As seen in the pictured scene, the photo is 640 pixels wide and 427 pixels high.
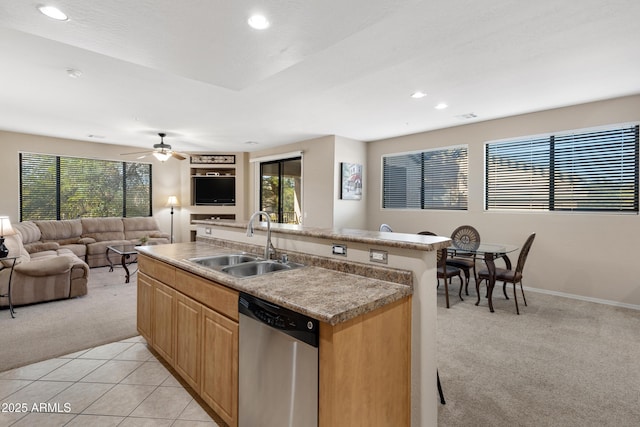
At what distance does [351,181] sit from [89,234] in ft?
18.9

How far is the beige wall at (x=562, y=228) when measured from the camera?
3961 millimetres

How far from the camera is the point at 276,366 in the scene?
1.44m

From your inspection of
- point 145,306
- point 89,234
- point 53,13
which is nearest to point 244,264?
point 145,306

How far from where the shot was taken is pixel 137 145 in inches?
290

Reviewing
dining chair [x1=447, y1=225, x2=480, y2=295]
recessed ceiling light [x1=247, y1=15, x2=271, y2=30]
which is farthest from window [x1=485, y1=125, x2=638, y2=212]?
recessed ceiling light [x1=247, y1=15, x2=271, y2=30]

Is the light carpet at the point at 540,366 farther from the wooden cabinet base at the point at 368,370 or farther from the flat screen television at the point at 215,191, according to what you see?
the flat screen television at the point at 215,191

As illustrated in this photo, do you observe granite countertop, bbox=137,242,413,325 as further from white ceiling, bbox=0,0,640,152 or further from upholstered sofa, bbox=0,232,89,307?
upholstered sofa, bbox=0,232,89,307

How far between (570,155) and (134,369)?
5.75m

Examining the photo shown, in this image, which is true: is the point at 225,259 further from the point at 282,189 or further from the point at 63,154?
the point at 63,154

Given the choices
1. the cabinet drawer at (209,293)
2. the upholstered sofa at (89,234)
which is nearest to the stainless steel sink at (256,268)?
the cabinet drawer at (209,293)

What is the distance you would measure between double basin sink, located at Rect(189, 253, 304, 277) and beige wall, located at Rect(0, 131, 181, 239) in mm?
6189

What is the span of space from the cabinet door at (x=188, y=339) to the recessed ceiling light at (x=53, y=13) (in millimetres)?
1906

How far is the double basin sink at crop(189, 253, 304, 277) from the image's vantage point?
2.20m

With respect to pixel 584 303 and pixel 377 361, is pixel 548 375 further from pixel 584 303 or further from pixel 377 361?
pixel 584 303
